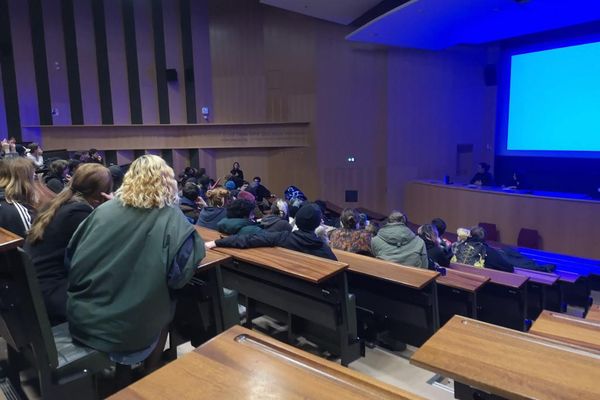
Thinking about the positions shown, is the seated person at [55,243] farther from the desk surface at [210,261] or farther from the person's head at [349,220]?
the person's head at [349,220]

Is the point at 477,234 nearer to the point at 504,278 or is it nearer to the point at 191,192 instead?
the point at 504,278

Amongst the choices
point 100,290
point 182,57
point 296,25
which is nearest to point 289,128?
point 296,25

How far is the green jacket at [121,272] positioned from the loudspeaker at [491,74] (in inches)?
372

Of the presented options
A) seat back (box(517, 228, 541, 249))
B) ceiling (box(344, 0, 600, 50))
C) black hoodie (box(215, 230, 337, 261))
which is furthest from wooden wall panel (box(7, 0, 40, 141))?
seat back (box(517, 228, 541, 249))

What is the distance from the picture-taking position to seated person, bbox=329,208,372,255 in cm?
355

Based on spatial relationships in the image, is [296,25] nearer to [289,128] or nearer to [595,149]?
[289,128]

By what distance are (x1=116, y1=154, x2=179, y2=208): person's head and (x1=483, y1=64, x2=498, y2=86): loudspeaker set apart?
933cm

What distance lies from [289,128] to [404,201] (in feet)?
10.5

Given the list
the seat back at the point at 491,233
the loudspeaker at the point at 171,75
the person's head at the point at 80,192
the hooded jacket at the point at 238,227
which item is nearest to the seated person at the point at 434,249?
the hooded jacket at the point at 238,227

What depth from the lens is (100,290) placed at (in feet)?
5.90

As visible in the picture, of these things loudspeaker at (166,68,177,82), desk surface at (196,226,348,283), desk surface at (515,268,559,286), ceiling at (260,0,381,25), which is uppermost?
ceiling at (260,0,381,25)

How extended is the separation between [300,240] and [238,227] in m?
0.48

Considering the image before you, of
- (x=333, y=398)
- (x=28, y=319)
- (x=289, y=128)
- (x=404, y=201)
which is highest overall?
(x=289, y=128)

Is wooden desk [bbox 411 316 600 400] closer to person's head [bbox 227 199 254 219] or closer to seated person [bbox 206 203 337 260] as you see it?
seated person [bbox 206 203 337 260]
